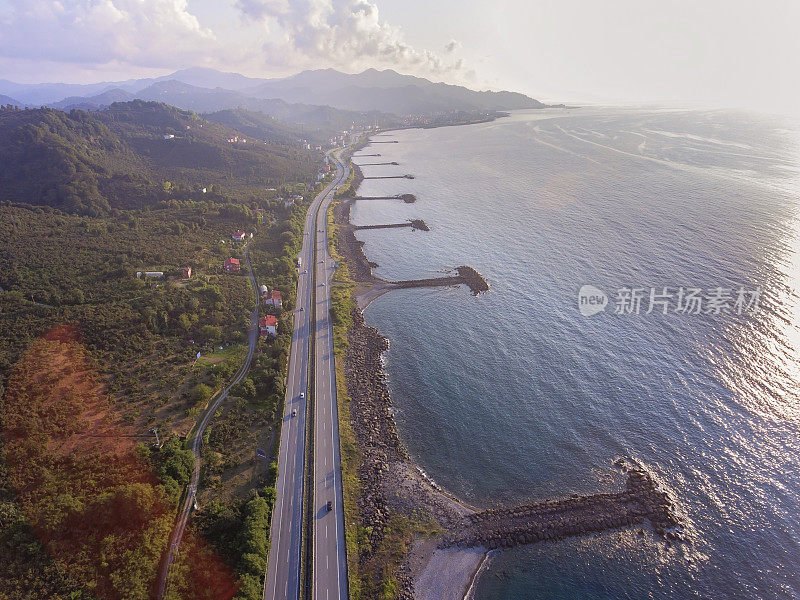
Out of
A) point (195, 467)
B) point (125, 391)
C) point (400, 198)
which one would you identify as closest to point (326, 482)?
point (195, 467)

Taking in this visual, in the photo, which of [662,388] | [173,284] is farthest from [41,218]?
[662,388]

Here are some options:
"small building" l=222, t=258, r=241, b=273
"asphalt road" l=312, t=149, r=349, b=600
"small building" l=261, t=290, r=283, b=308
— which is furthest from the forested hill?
"asphalt road" l=312, t=149, r=349, b=600

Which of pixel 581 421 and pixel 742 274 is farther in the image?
pixel 742 274

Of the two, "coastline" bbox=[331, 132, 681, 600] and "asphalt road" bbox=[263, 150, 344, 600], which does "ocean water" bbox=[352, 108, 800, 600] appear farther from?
"asphalt road" bbox=[263, 150, 344, 600]

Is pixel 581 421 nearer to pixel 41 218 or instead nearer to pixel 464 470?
pixel 464 470

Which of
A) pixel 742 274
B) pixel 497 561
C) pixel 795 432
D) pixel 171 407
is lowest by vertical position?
pixel 497 561

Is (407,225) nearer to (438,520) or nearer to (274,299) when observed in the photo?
(274,299)
